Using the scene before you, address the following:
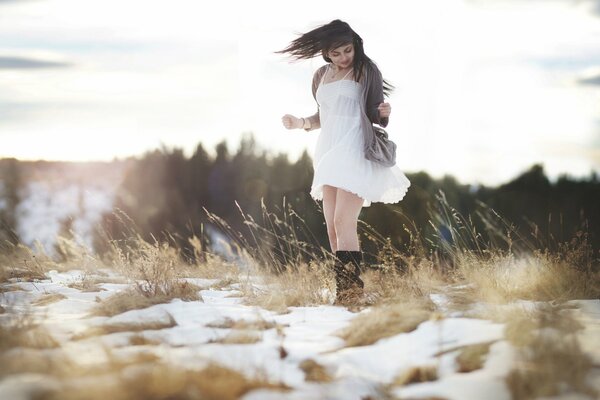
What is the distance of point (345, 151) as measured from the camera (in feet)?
13.3

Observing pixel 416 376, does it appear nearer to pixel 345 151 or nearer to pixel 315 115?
pixel 345 151

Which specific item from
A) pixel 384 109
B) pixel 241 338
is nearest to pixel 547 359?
pixel 241 338

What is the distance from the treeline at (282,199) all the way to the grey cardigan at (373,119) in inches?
181

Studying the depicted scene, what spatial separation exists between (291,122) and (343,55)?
64 cm

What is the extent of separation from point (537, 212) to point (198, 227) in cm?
→ 674

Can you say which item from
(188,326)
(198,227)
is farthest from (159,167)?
(188,326)

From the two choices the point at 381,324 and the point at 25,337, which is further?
the point at 381,324

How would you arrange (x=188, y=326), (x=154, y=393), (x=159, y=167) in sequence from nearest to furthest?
(x=154, y=393)
(x=188, y=326)
(x=159, y=167)

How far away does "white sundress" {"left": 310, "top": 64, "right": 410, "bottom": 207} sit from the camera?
4.02m

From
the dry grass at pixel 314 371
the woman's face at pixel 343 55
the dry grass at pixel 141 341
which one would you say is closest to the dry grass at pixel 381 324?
the dry grass at pixel 314 371

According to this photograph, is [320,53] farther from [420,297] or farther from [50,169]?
[50,169]

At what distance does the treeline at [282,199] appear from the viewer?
984 centimetres

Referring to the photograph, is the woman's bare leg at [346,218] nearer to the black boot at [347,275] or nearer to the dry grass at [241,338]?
the black boot at [347,275]

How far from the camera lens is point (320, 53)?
418cm
